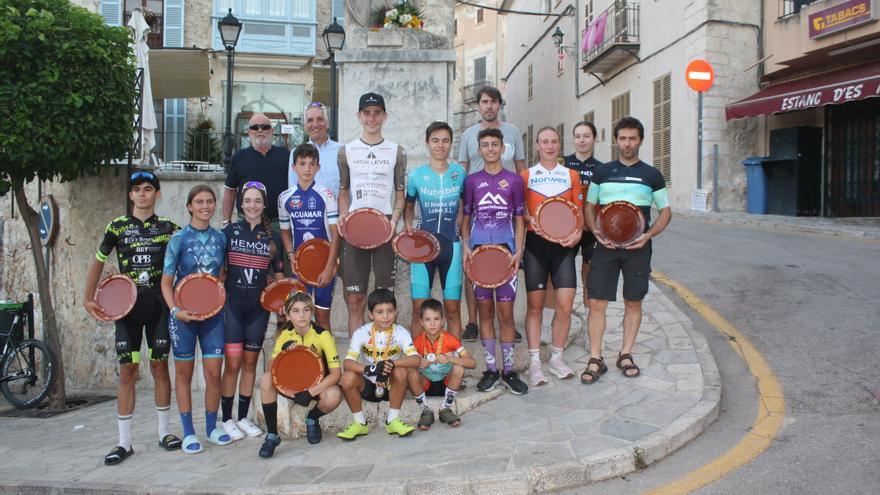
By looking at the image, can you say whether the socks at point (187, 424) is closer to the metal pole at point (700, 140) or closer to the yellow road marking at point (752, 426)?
the yellow road marking at point (752, 426)

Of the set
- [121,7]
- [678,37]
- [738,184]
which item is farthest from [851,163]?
[121,7]

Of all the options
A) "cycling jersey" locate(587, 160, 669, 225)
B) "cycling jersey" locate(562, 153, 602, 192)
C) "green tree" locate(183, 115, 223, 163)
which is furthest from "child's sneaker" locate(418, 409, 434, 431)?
"green tree" locate(183, 115, 223, 163)

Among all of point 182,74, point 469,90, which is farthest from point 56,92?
point 469,90

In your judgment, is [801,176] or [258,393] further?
[801,176]

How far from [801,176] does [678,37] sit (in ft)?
16.2

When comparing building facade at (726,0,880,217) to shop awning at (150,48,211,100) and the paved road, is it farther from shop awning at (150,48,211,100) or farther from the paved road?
shop awning at (150,48,211,100)

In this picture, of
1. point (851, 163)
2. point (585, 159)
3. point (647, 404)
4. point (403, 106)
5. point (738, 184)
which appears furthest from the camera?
point (738, 184)

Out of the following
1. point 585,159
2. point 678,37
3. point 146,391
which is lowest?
point 146,391

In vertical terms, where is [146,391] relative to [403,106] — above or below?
below

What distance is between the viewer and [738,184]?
1744 centimetres

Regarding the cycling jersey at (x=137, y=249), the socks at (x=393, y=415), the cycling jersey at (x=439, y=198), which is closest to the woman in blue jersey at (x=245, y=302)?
the cycling jersey at (x=137, y=249)

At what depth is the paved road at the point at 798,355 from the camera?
4090 mm

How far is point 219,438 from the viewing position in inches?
209

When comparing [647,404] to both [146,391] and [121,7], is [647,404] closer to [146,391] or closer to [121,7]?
[146,391]
